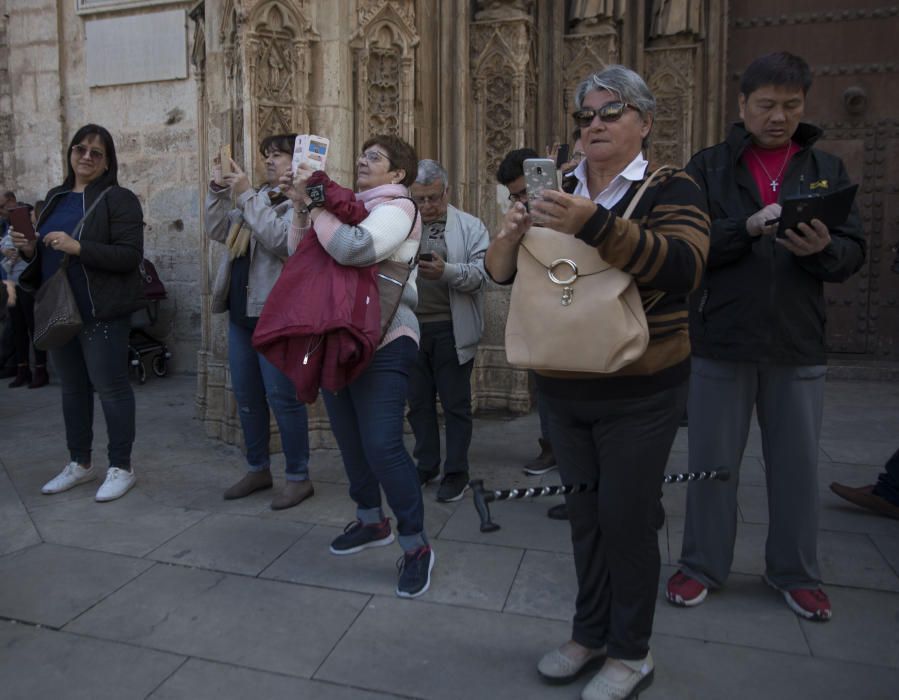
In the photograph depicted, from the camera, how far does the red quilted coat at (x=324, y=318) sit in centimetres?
295

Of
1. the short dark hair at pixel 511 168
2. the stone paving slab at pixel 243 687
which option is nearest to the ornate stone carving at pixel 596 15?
the short dark hair at pixel 511 168

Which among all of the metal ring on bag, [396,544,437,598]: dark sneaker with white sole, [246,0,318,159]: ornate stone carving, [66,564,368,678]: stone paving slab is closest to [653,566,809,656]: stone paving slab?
[396,544,437,598]: dark sneaker with white sole

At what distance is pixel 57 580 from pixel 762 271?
9.72 ft

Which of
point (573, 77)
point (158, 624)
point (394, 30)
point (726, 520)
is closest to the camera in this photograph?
point (158, 624)

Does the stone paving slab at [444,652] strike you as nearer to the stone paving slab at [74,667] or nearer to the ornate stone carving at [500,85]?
the stone paving slab at [74,667]

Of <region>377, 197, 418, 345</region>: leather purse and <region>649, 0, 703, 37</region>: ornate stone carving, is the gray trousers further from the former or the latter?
<region>649, 0, 703, 37</region>: ornate stone carving

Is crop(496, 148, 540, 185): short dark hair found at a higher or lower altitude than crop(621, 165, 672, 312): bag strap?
higher

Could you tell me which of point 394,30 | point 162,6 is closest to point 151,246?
point 162,6

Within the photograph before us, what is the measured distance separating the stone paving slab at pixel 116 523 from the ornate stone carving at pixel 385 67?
270 cm

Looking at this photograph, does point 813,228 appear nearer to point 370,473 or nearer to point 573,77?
point 370,473

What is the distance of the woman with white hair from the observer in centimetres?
218

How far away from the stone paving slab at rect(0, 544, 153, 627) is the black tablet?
281 centimetres

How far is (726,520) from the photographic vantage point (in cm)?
313

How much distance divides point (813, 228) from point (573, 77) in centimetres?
443
